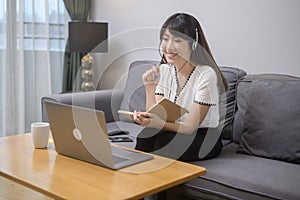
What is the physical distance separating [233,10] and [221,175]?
139cm

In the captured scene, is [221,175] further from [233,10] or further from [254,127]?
[233,10]

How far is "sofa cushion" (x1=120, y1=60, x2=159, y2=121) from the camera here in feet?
9.23

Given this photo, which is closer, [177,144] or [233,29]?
[177,144]

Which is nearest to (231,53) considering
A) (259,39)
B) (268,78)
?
(259,39)

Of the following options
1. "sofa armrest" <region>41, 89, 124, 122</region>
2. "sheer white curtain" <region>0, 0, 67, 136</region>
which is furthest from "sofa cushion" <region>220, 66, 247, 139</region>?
"sheer white curtain" <region>0, 0, 67, 136</region>

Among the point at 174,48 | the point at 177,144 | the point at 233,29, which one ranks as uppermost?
the point at 233,29

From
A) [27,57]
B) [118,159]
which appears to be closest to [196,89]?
[118,159]

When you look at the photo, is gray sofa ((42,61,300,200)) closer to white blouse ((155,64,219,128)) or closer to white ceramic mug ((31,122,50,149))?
white blouse ((155,64,219,128))

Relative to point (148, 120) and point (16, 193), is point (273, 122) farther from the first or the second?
point (16, 193)

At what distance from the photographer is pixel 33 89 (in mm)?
3471

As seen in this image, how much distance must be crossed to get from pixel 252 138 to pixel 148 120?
721mm

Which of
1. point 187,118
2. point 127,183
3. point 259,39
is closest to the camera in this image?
point 127,183

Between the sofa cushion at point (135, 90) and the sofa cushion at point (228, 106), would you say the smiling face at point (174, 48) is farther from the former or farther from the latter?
the sofa cushion at point (135, 90)

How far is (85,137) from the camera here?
1492 mm
